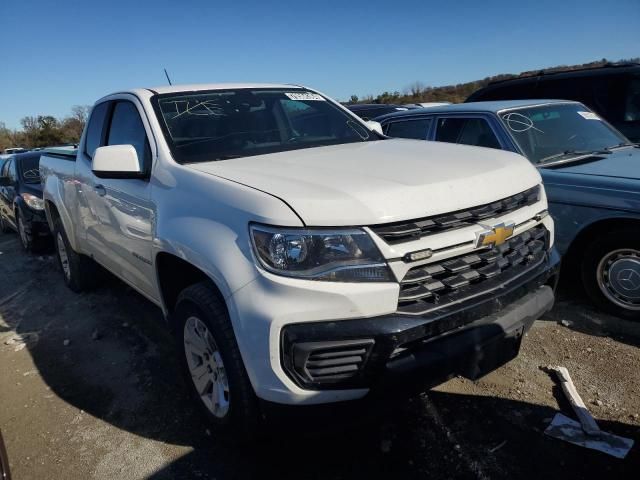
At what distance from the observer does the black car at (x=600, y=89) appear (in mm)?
5910

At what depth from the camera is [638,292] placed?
137 inches

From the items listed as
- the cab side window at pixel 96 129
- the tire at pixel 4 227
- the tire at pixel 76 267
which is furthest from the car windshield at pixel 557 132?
the tire at pixel 4 227

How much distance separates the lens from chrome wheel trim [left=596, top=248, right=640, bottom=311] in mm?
3479

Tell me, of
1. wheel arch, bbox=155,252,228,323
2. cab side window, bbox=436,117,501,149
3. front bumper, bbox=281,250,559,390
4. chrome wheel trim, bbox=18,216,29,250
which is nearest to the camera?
front bumper, bbox=281,250,559,390

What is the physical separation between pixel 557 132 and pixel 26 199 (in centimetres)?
707

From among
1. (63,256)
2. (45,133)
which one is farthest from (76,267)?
(45,133)

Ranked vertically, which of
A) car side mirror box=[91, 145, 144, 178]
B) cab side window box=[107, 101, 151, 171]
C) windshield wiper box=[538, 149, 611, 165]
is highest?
cab side window box=[107, 101, 151, 171]

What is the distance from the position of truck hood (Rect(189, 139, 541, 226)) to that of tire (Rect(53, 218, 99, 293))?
2.96 m

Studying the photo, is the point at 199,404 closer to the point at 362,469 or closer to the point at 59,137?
the point at 362,469

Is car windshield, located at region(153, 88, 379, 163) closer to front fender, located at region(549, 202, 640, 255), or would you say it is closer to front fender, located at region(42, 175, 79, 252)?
front fender, located at region(549, 202, 640, 255)

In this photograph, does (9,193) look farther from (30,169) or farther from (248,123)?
(248,123)

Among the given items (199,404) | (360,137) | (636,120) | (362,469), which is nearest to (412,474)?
(362,469)

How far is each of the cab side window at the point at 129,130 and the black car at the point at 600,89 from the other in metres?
5.23

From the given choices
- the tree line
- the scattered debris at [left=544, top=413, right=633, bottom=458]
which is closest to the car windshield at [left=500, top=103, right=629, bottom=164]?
the scattered debris at [left=544, top=413, right=633, bottom=458]
